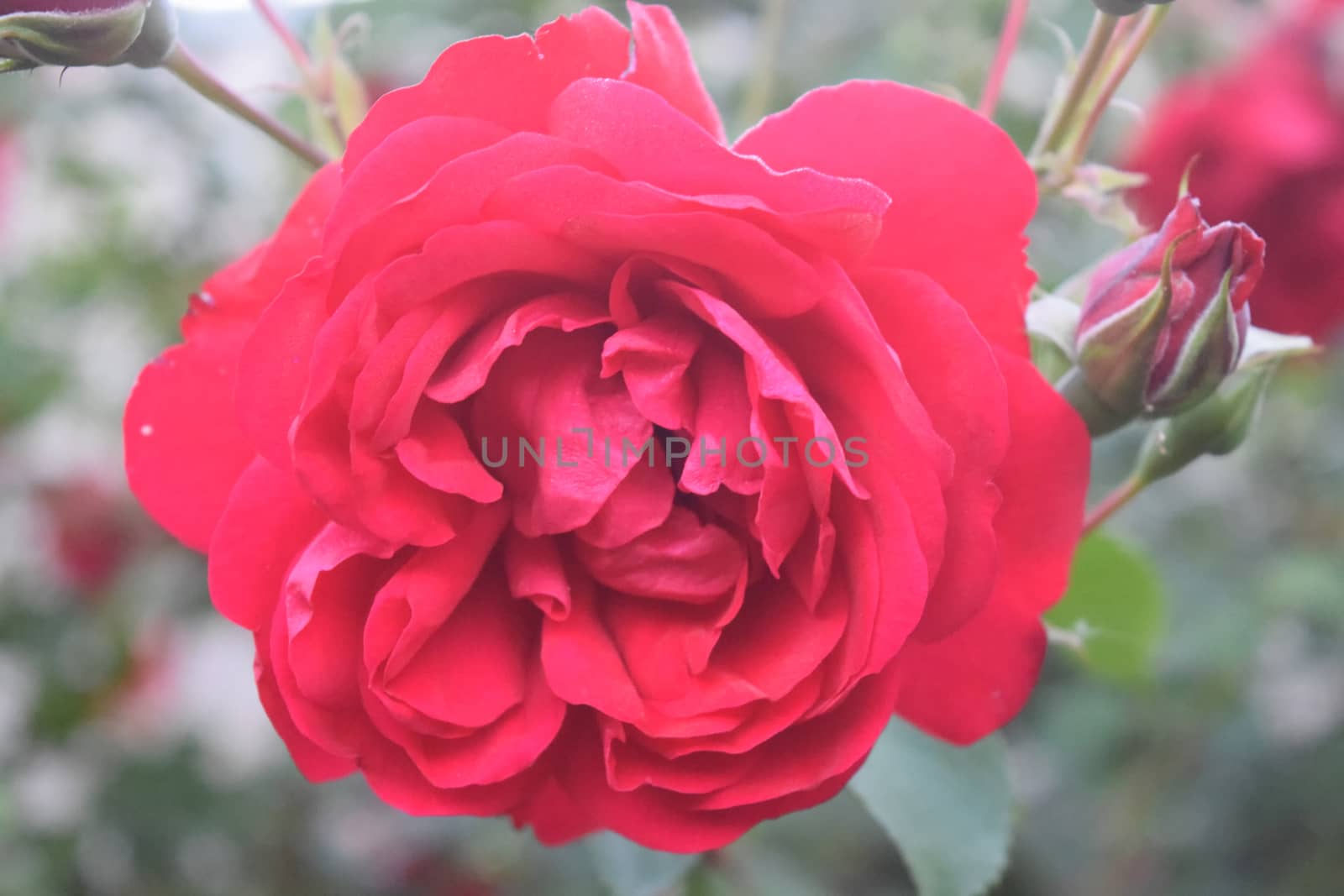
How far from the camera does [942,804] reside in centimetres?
83

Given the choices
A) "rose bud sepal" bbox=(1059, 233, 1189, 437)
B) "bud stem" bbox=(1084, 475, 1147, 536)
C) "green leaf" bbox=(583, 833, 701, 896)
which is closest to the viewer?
"rose bud sepal" bbox=(1059, 233, 1189, 437)

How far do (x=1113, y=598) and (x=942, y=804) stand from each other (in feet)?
0.86

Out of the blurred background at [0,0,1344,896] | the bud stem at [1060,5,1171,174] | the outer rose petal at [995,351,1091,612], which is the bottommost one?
the blurred background at [0,0,1344,896]

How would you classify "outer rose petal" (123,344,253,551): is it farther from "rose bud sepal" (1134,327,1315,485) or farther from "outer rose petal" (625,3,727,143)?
"rose bud sepal" (1134,327,1315,485)

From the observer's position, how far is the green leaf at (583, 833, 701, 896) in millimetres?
896

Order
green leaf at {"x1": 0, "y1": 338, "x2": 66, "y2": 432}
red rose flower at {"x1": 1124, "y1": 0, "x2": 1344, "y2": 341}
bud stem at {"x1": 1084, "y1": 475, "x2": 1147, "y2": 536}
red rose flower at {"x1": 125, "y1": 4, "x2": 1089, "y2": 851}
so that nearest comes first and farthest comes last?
1. red rose flower at {"x1": 125, "y1": 4, "x2": 1089, "y2": 851}
2. bud stem at {"x1": 1084, "y1": 475, "x2": 1147, "y2": 536}
3. red rose flower at {"x1": 1124, "y1": 0, "x2": 1344, "y2": 341}
4. green leaf at {"x1": 0, "y1": 338, "x2": 66, "y2": 432}

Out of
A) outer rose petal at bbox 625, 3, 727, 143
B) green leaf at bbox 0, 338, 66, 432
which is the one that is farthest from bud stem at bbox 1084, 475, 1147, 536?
green leaf at bbox 0, 338, 66, 432

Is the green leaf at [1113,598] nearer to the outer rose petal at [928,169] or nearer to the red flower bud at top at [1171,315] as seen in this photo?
the red flower bud at top at [1171,315]

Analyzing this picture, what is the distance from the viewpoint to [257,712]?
6.99 feet

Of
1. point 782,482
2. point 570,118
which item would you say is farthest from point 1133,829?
point 570,118

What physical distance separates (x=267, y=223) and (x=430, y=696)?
4.44 feet

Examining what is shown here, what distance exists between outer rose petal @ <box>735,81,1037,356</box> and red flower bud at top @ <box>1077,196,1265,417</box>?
0.10m

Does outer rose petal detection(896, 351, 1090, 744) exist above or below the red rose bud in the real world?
below

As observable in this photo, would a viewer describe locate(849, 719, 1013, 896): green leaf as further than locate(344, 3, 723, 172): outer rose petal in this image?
Yes
